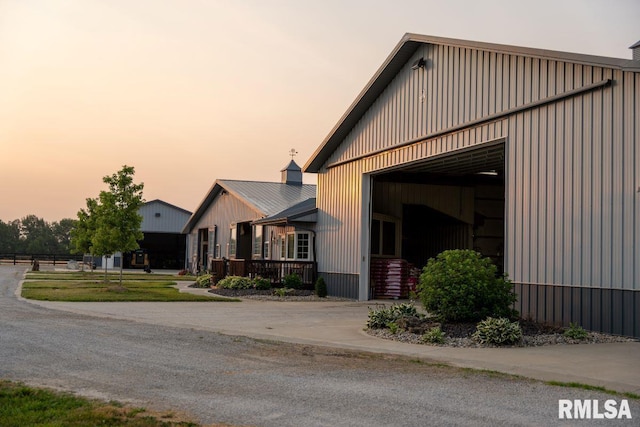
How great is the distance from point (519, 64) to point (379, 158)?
22.9ft

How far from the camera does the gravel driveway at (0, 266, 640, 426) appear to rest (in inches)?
256

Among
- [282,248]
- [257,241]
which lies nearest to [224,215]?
[257,241]

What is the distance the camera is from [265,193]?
117 feet

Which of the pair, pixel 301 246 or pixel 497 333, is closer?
pixel 497 333

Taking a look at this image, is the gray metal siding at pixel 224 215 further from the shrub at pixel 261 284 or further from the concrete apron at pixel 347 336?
the concrete apron at pixel 347 336

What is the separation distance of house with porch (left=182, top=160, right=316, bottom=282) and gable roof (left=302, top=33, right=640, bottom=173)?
9.01 ft

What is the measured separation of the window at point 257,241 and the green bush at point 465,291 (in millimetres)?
19895

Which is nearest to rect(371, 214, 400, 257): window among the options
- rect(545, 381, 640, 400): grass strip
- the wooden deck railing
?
rect(545, 381, 640, 400): grass strip

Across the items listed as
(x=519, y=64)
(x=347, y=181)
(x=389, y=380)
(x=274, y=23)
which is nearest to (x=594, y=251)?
(x=519, y=64)

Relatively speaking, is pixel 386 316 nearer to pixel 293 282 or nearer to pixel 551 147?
pixel 551 147

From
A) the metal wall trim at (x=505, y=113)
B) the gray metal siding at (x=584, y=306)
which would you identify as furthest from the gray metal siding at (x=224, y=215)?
the gray metal siding at (x=584, y=306)

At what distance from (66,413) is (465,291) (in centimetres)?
816

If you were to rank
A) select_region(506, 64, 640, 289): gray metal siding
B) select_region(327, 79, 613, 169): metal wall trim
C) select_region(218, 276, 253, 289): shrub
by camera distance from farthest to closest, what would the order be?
select_region(218, 276, 253, 289): shrub → select_region(327, 79, 613, 169): metal wall trim → select_region(506, 64, 640, 289): gray metal siding

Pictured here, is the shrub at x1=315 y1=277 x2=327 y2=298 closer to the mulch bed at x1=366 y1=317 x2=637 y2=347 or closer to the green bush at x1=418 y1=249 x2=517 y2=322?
the mulch bed at x1=366 y1=317 x2=637 y2=347
